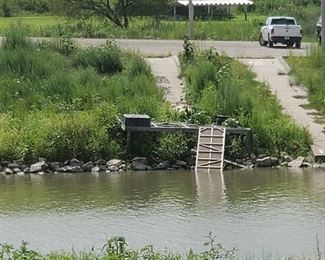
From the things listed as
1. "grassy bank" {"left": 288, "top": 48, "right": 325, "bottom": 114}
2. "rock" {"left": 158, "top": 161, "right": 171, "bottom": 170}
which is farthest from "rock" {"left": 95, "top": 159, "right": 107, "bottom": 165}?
"grassy bank" {"left": 288, "top": 48, "right": 325, "bottom": 114}

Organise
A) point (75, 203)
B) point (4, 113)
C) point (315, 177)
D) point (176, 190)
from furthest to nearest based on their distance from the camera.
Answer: point (4, 113)
point (315, 177)
point (176, 190)
point (75, 203)

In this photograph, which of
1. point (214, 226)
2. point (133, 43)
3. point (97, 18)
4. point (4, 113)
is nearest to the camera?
point (214, 226)

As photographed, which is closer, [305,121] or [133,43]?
[305,121]

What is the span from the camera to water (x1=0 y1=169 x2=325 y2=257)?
16281 millimetres

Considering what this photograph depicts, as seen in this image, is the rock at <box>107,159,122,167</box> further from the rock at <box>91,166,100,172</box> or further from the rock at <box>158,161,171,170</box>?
the rock at <box>158,161,171,170</box>

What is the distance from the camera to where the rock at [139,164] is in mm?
25547

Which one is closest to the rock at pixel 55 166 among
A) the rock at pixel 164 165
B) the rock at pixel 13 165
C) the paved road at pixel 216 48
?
the rock at pixel 13 165

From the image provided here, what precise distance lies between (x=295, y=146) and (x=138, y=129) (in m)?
4.32

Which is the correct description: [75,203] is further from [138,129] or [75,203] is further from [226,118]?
[226,118]

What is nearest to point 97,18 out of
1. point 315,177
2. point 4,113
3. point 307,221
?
point 4,113

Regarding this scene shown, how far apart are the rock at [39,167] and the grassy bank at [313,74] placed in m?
9.09

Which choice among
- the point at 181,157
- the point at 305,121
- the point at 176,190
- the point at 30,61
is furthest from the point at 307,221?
the point at 30,61

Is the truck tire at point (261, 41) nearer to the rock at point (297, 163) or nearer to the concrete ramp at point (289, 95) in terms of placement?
the concrete ramp at point (289, 95)

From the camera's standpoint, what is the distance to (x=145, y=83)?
30.9 metres
